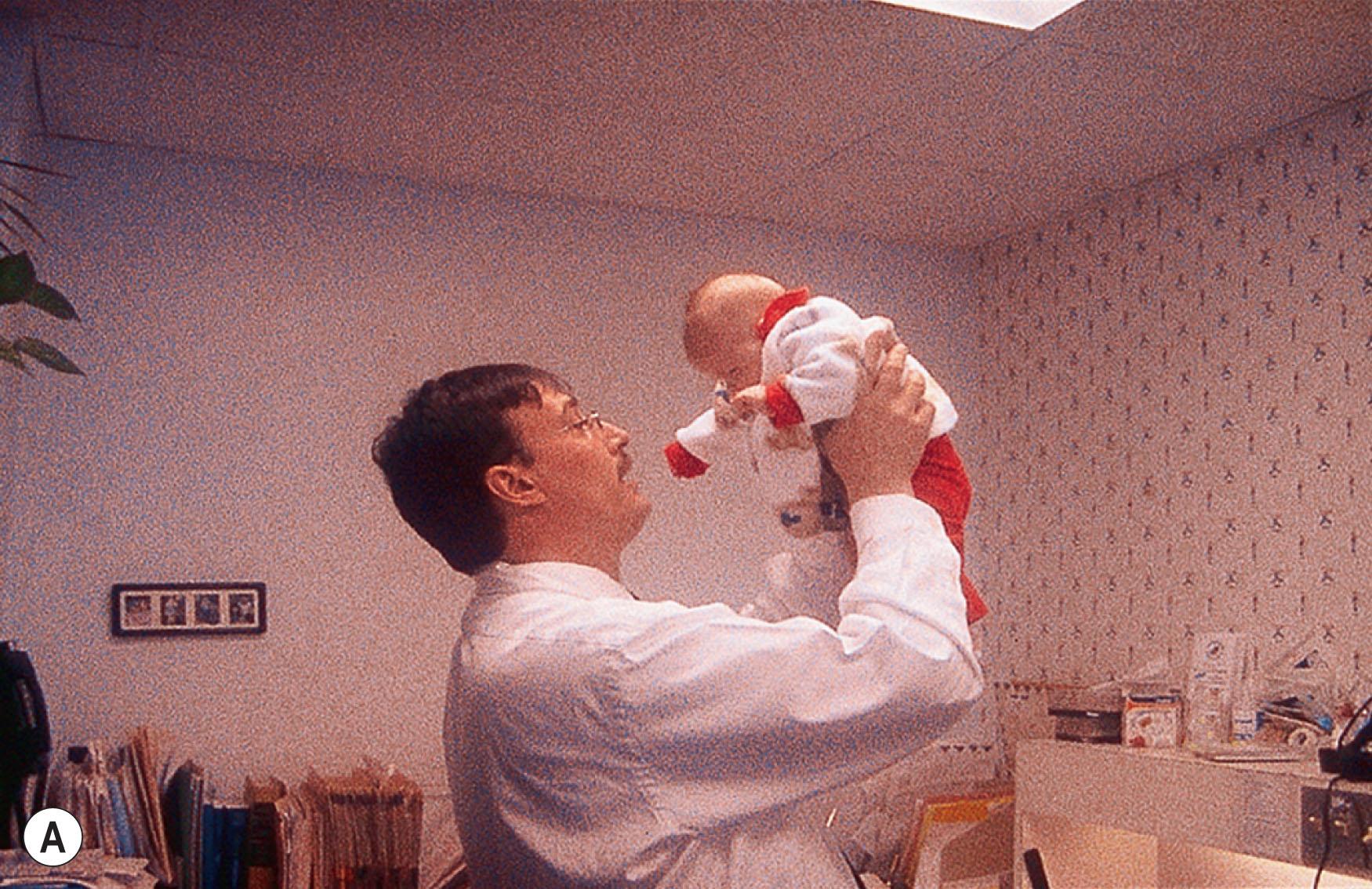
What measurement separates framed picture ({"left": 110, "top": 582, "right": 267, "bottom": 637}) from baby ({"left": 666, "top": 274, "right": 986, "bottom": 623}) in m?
1.69

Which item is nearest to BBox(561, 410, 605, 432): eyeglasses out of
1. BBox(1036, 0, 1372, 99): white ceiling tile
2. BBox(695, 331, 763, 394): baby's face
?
BBox(695, 331, 763, 394): baby's face

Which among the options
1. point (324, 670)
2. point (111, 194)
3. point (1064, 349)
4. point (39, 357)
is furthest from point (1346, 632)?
point (111, 194)

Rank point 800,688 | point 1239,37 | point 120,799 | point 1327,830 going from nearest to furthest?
point 800,688 → point 1327,830 → point 1239,37 → point 120,799

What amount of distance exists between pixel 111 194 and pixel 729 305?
195cm

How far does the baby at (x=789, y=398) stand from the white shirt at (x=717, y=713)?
148mm

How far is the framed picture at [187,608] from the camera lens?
290 centimetres

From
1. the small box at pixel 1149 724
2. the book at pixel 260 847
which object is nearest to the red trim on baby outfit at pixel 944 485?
the small box at pixel 1149 724

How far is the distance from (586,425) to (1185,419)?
2208 millimetres

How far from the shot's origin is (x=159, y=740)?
277 cm

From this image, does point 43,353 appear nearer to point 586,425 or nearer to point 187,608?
point 586,425

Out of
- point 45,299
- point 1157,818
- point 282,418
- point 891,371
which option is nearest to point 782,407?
point 891,371

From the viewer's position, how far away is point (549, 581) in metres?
1.22

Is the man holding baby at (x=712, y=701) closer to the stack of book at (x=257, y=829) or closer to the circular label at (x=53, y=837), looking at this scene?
the circular label at (x=53, y=837)

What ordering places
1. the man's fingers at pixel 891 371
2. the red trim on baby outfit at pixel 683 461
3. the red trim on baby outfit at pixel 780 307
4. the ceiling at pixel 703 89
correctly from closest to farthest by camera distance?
the man's fingers at pixel 891 371 → the red trim on baby outfit at pixel 780 307 → the red trim on baby outfit at pixel 683 461 → the ceiling at pixel 703 89
